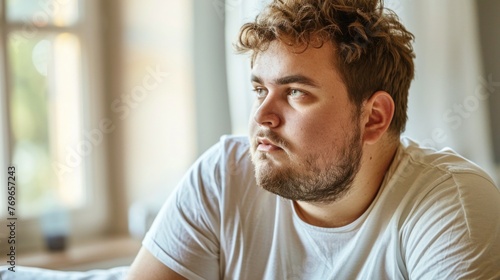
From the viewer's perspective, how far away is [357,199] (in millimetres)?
1261

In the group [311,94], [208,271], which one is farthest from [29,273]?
[311,94]

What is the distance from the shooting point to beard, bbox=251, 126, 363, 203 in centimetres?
119

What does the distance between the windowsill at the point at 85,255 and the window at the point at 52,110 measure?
75 millimetres

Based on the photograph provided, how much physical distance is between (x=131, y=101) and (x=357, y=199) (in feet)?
3.69

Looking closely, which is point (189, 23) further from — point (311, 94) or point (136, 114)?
point (311, 94)

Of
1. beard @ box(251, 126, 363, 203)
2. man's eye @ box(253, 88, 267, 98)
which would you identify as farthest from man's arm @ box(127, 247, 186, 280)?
man's eye @ box(253, 88, 267, 98)

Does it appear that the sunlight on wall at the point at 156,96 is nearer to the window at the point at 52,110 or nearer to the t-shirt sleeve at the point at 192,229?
the window at the point at 52,110

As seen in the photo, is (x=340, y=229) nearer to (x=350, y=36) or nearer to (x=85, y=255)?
(x=350, y=36)

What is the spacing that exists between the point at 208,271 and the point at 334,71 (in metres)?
0.47

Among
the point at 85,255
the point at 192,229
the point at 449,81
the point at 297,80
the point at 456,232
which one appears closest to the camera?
the point at 456,232

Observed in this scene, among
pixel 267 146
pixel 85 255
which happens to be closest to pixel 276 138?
pixel 267 146

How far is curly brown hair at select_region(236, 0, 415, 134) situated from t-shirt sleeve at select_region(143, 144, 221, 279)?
304mm

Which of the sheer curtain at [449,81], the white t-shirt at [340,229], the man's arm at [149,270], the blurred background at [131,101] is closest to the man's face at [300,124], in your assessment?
the white t-shirt at [340,229]

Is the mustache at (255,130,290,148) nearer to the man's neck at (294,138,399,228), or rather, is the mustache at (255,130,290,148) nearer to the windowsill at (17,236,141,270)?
the man's neck at (294,138,399,228)
